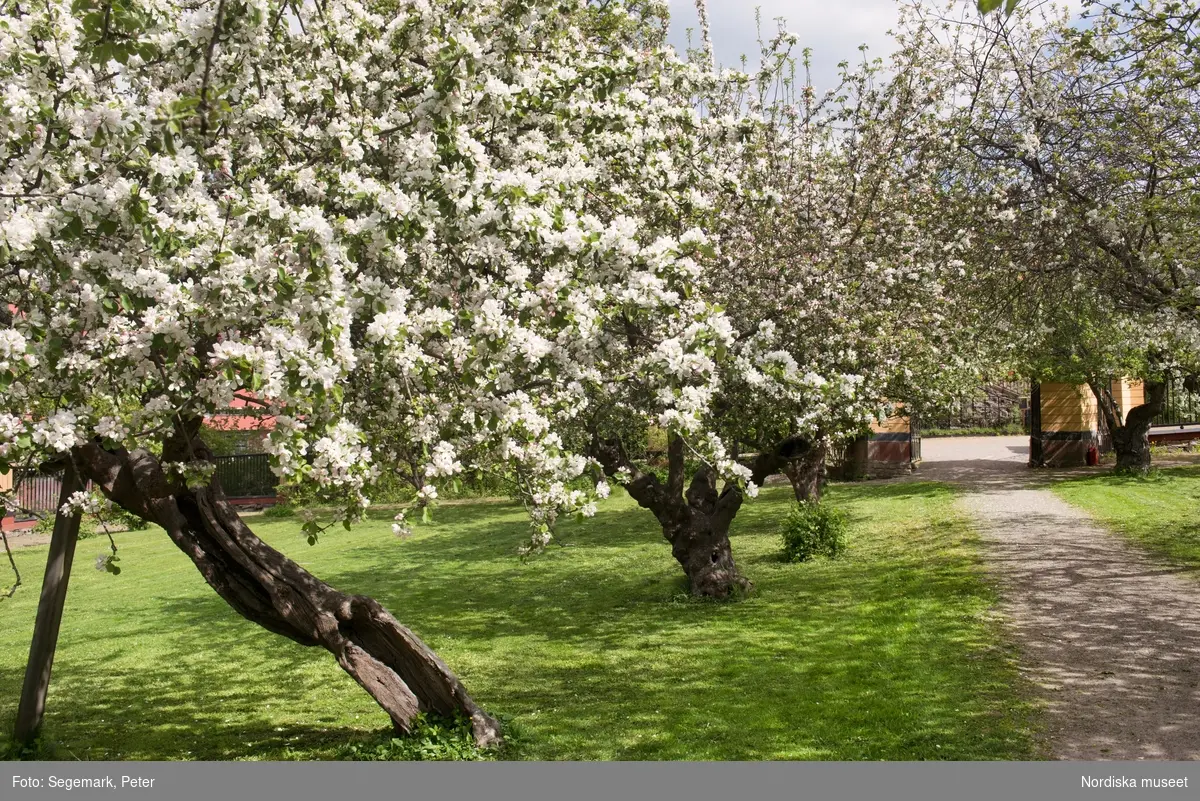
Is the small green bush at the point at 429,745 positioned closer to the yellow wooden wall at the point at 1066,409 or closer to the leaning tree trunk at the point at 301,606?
Answer: the leaning tree trunk at the point at 301,606

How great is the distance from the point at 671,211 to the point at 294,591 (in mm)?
4841

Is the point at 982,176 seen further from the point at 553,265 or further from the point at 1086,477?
the point at 1086,477

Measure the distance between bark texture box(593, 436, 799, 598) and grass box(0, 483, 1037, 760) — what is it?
40 centimetres

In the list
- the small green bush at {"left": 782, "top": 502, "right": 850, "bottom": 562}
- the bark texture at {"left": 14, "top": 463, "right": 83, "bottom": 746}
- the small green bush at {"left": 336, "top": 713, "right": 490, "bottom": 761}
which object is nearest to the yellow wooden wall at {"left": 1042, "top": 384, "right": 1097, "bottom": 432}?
the small green bush at {"left": 782, "top": 502, "right": 850, "bottom": 562}

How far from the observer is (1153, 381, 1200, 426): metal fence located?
28.6m

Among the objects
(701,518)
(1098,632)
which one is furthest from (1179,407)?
(1098,632)

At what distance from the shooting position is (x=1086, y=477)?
25.3 m

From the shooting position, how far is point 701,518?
602 inches

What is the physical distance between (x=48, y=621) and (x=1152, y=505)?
63.1ft

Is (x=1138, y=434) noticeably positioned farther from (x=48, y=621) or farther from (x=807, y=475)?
(x=48, y=621)

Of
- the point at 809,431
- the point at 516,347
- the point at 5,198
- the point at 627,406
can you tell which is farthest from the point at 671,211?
the point at 5,198

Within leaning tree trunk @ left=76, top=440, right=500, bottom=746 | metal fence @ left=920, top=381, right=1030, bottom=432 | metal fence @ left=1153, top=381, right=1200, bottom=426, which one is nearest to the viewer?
leaning tree trunk @ left=76, top=440, right=500, bottom=746

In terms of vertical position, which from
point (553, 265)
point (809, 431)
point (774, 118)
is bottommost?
point (809, 431)

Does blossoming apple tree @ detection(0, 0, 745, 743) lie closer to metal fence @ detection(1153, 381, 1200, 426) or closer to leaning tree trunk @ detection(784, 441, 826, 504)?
leaning tree trunk @ detection(784, 441, 826, 504)
